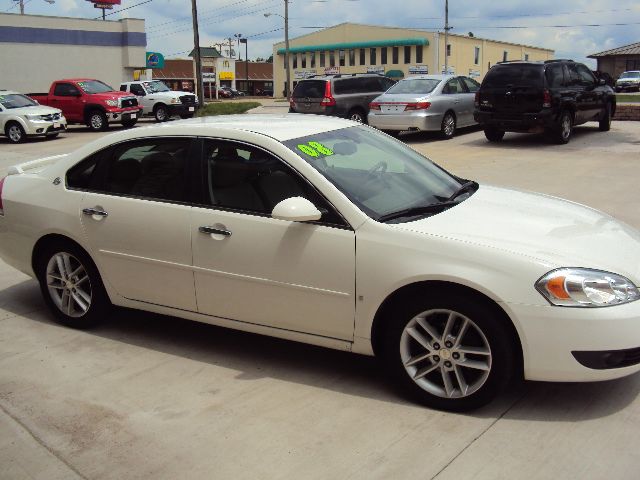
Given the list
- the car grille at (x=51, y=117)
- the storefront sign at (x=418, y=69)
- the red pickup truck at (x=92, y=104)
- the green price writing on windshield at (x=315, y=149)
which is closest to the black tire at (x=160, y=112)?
the red pickup truck at (x=92, y=104)

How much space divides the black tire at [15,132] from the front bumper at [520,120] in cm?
1448

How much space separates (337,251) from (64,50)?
39.5m

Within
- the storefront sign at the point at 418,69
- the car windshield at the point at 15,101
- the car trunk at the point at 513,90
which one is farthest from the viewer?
the storefront sign at the point at 418,69

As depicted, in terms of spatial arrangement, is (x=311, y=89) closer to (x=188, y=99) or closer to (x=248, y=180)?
(x=188, y=99)

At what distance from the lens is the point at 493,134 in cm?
1600

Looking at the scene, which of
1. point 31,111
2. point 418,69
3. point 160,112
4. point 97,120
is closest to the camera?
point 31,111

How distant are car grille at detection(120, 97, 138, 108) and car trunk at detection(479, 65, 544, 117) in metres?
14.2

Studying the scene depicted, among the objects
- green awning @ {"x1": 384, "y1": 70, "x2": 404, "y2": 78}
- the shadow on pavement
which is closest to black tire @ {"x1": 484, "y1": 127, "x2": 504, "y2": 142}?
the shadow on pavement

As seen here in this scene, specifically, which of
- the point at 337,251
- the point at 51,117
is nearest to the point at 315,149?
the point at 337,251

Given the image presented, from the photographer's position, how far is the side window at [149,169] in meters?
4.32

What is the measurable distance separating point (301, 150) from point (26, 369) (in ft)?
7.16

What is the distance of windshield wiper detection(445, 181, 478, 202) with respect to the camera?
4.31 m

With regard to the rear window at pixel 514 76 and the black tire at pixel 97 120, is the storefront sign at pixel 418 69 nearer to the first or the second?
the black tire at pixel 97 120

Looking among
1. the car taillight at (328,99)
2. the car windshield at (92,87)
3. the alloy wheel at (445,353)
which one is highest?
the car windshield at (92,87)
